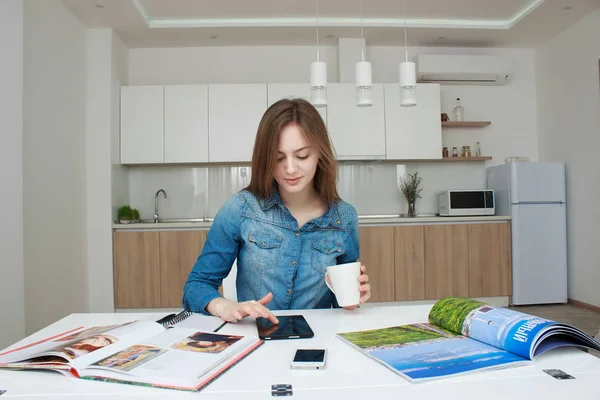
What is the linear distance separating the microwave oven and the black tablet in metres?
3.56

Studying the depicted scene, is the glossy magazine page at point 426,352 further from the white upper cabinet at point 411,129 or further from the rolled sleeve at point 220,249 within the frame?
the white upper cabinet at point 411,129

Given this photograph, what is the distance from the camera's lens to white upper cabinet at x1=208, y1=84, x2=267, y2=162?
171 inches

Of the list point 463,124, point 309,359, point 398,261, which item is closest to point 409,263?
point 398,261

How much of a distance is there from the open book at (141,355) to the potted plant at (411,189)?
3.80m

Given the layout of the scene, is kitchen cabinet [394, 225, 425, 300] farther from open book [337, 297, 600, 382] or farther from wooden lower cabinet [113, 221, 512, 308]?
open book [337, 297, 600, 382]

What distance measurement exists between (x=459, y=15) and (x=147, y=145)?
3.13m

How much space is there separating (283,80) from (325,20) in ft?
2.53

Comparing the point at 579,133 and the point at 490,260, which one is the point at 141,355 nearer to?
the point at 490,260

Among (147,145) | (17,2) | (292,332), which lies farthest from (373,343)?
(147,145)

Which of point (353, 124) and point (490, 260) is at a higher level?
point (353, 124)

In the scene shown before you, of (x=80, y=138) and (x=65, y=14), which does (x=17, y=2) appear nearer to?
(x=65, y=14)

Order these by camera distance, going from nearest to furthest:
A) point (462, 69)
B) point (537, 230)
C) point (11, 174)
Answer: point (11, 174) < point (537, 230) < point (462, 69)

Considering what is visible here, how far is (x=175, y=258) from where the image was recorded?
13.3 ft

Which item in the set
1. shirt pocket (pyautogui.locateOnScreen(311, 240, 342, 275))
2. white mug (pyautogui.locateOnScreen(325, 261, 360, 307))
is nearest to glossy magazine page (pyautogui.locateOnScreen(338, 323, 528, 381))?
white mug (pyautogui.locateOnScreen(325, 261, 360, 307))
